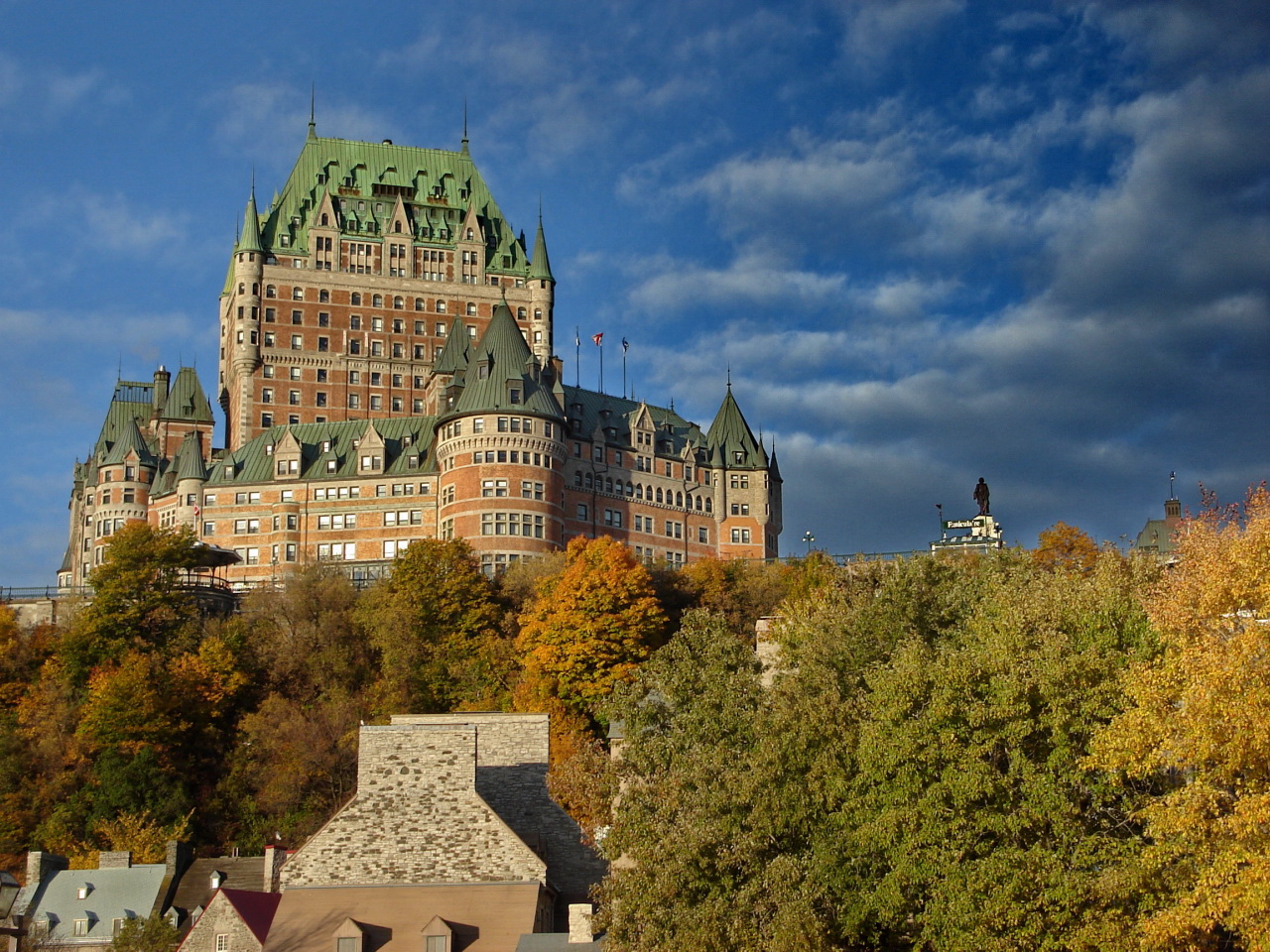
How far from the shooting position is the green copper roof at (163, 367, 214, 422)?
537ft

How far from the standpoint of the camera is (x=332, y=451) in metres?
143

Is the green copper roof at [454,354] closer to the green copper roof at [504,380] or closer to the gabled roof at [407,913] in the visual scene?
the green copper roof at [504,380]

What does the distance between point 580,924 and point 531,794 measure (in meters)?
13.1

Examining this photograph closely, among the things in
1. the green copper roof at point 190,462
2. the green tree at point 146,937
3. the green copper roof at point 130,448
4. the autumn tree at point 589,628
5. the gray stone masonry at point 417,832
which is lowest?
the green tree at point 146,937

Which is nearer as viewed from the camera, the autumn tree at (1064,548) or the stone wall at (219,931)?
the stone wall at (219,931)

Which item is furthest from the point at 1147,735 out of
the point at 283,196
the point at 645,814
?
the point at 283,196

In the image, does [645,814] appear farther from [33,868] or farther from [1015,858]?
[33,868]

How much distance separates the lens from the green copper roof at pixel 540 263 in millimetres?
167375

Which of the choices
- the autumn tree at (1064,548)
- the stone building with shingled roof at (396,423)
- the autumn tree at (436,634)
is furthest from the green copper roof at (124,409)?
the autumn tree at (1064,548)

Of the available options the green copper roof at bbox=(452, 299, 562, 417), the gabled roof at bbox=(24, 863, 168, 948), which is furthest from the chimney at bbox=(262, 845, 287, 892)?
the green copper roof at bbox=(452, 299, 562, 417)

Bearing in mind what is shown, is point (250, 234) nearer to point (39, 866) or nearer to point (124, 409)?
point (124, 409)

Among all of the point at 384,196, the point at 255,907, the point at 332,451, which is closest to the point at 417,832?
the point at 255,907

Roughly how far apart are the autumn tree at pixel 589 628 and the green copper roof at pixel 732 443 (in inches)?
1590

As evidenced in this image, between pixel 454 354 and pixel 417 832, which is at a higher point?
pixel 454 354
